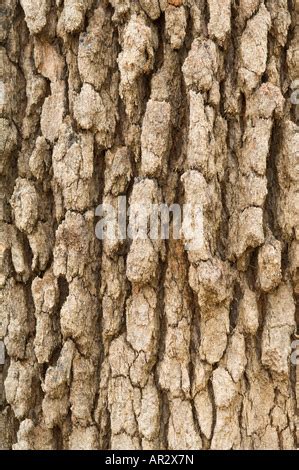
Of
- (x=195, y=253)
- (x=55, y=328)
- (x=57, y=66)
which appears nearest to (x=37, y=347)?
(x=55, y=328)

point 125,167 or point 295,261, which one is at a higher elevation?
point 125,167

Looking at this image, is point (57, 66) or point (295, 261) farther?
point (57, 66)

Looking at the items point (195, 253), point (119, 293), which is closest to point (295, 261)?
point (195, 253)

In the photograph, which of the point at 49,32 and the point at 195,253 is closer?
the point at 195,253
